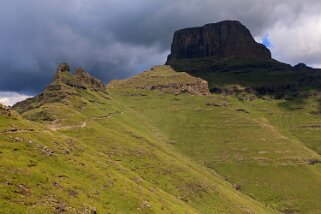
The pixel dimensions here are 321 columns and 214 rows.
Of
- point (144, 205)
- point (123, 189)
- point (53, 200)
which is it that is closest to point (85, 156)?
point (123, 189)

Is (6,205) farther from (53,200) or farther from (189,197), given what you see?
(189,197)

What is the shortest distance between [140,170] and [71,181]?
95.8 meters

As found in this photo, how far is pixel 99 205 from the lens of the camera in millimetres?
101000

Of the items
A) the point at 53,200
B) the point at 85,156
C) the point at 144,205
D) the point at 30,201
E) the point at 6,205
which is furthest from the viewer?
the point at 85,156

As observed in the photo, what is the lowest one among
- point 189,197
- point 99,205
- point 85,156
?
point 189,197

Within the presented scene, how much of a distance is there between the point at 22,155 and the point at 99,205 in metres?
22.4

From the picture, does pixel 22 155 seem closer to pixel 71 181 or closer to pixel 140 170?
pixel 71 181

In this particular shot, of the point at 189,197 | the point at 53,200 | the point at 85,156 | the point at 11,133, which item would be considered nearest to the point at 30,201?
the point at 53,200

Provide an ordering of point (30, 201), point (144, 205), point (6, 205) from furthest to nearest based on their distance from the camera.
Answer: point (144, 205) → point (30, 201) → point (6, 205)

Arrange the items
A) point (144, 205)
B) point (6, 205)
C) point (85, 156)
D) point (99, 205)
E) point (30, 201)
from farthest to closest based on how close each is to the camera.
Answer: point (85, 156) → point (144, 205) → point (99, 205) → point (30, 201) → point (6, 205)

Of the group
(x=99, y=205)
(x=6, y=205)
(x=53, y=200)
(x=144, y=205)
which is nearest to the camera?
(x=6, y=205)

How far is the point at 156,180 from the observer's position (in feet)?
633

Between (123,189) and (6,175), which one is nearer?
(6,175)

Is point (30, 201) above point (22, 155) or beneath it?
beneath
